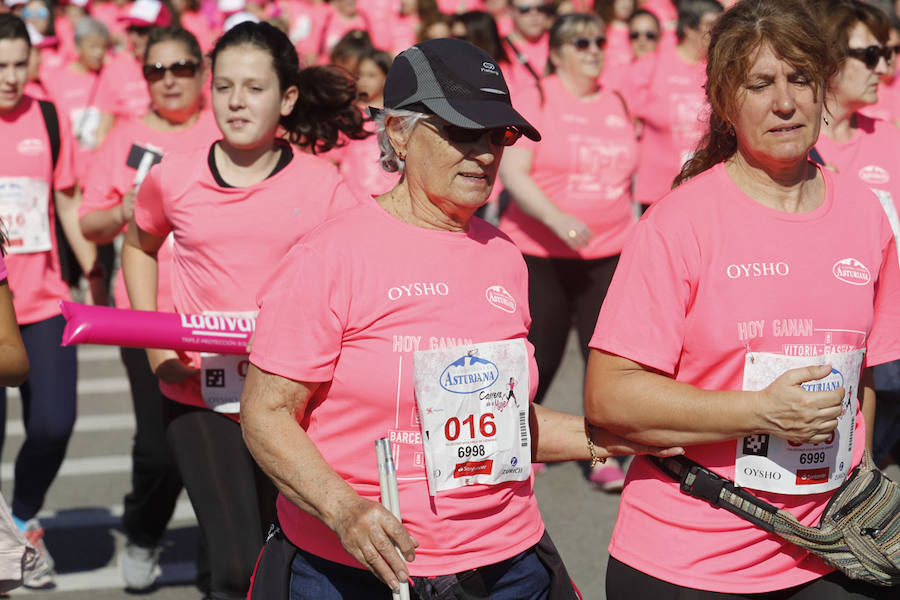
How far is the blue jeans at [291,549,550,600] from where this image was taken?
2.91m

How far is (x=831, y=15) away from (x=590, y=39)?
83.0 inches

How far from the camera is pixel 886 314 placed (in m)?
3.17

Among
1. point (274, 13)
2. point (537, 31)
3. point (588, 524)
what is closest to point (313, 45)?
point (274, 13)

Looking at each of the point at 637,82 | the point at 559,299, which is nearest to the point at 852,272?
the point at 559,299

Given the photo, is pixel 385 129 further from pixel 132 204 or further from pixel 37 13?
pixel 37 13

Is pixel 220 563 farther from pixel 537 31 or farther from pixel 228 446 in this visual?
pixel 537 31

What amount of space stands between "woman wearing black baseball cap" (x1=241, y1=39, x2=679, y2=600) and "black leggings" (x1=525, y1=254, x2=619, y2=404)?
3.29 metres

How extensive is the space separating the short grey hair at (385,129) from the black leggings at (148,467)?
2364mm

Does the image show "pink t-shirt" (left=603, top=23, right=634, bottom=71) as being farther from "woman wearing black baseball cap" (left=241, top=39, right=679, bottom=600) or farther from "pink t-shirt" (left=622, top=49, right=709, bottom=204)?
"woman wearing black baseball cap" (left=241, top=39, right=679, bottom=600)

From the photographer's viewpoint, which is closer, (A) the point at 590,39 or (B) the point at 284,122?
(B) the point at 284,122

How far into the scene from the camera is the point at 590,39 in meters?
6.86

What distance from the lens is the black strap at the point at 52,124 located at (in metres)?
5.62

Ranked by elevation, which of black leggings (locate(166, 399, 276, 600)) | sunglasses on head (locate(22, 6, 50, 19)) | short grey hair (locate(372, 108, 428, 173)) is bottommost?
black leggings (locate(166, 399, 276, 600))

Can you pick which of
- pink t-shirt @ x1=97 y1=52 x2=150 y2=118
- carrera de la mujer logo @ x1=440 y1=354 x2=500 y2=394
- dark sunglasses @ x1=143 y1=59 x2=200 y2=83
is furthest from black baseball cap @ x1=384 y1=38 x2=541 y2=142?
pink t-shirt @ x1=97 y1=52 x2=150 y2=118
